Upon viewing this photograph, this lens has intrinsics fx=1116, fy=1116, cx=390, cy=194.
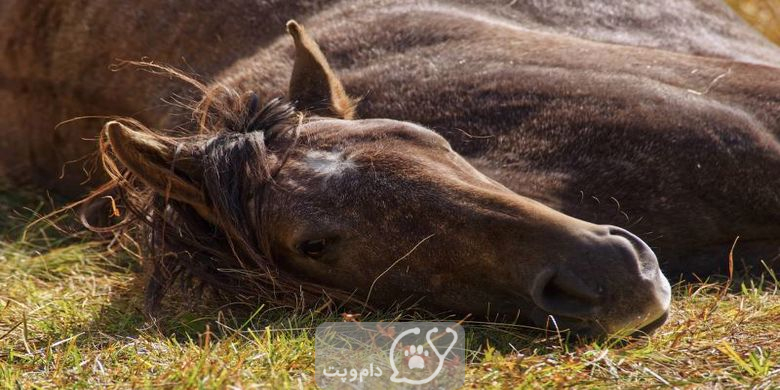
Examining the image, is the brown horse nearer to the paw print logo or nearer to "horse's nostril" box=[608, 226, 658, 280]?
"horse's nostril" box=[608, 226, 658, 280]

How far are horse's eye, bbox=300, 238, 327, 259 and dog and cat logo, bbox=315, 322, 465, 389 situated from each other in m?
0.27

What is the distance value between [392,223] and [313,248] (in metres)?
0.30

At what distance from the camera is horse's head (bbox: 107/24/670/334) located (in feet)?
9.91

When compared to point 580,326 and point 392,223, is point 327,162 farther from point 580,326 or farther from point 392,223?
point 580,326

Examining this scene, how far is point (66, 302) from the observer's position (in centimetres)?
400

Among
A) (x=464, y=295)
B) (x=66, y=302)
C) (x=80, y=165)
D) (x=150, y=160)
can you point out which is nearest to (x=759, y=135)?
(x=464, y=295)

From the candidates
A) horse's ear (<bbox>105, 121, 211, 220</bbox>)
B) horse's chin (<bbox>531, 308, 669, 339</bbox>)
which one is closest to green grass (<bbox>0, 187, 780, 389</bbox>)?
horse's chin (<bbox>531, 308, 669, 339</bbox>)

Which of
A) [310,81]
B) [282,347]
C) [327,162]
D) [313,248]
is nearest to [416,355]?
[282,347]

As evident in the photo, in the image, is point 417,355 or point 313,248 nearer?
point 417,355

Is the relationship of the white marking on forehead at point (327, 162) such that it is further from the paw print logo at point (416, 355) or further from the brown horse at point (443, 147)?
the paw print logo at point (416, 355)

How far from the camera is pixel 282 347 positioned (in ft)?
10.0

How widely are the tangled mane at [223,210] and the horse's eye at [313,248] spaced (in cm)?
11

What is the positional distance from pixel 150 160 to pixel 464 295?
1113mm

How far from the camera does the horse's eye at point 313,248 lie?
3393 mm
